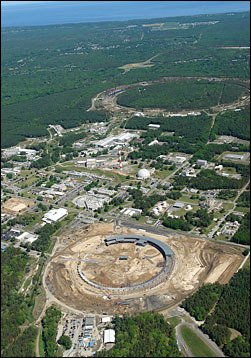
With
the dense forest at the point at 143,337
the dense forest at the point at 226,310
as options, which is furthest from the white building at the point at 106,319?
the dense forest at the point at 226,310

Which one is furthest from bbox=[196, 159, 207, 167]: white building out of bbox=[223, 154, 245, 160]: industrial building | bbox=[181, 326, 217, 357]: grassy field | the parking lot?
the parking lot

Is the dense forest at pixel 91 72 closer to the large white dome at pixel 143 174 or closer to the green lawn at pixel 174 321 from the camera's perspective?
the large white dome at pixel 143 174

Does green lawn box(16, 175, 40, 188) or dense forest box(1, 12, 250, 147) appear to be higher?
dense forest box(1, 12, 250, 147)

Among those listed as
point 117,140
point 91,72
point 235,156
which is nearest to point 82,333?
point 235,156

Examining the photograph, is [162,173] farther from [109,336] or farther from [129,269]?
[109,336]

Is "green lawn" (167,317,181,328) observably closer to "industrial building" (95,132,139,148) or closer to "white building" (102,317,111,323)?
"white building" (102,317,111,323)

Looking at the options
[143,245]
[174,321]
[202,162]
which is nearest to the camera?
[174,321]
